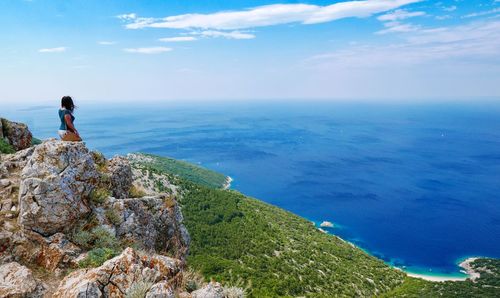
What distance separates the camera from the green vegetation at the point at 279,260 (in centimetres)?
3984

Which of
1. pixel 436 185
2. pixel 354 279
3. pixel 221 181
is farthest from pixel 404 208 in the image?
pixel 354 279

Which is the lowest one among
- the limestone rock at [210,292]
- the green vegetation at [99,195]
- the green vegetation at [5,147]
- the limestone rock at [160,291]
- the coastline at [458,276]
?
the coastline at [458,276]

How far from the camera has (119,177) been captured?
1243 cm

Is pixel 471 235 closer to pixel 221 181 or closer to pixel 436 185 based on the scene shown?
pixel 436 185

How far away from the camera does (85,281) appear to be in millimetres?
6359

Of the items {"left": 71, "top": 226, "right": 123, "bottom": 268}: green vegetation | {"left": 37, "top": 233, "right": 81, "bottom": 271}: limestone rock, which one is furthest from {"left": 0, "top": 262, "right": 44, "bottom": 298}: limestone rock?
{"left": 71, "top": 226, "right": 123, "bottom": 268}: green vegetation

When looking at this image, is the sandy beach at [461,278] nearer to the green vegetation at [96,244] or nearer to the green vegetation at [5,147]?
the green vegetation at [96,244]

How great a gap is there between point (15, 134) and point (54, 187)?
8.63m

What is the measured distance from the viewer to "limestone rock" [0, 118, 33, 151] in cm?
1487

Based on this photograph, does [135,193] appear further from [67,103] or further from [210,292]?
[210,292]

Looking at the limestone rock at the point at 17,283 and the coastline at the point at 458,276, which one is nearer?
the limestone rock at the point at 17,283

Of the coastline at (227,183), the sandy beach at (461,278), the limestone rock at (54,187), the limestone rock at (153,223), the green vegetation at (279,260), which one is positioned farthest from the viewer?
the coastline at (227,183)

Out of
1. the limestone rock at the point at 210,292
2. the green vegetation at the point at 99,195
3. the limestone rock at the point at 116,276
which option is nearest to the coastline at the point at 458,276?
the green vegetation at the point at 99,195

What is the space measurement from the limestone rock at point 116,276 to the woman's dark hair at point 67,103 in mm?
6053
